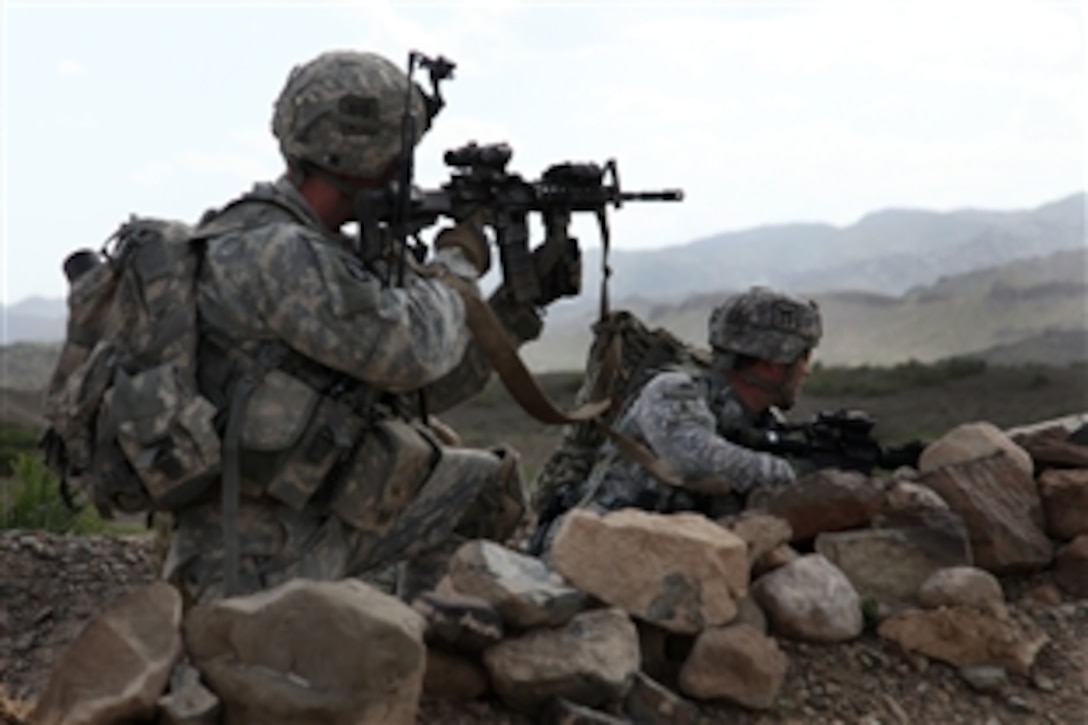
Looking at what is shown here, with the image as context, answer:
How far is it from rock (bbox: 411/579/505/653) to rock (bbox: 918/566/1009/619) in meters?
1.65

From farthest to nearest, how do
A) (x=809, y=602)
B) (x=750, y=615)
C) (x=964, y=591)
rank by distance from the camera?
(x=964, y=591) → (x=809, y=602) → (x=750, y=615)

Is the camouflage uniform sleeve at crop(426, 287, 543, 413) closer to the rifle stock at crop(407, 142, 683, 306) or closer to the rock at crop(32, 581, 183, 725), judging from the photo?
the rifle stock at crop(407, 142, 683, 306)

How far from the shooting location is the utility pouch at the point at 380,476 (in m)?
4.21

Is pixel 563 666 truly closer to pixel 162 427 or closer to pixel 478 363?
pixel 162 427

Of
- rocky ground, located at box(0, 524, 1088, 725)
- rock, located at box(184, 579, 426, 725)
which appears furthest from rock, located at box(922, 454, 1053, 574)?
rock, located at box(184, 579, 426, 725)

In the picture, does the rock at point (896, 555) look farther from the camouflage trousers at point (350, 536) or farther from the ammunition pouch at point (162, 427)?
the ammunition pouch at point (162, 427)

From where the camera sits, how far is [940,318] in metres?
90.5

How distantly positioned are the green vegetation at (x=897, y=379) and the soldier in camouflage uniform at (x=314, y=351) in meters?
26.4

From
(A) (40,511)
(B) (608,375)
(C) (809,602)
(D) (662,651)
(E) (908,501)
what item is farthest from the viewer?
(A) (40,511)

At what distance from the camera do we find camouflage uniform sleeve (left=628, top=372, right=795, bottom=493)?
201 inches

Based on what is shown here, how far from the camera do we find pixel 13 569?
7.46 meters

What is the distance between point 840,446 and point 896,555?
2.39 ft

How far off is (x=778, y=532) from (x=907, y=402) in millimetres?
24269

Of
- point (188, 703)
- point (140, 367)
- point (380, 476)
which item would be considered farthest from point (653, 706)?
point (140, 367)
